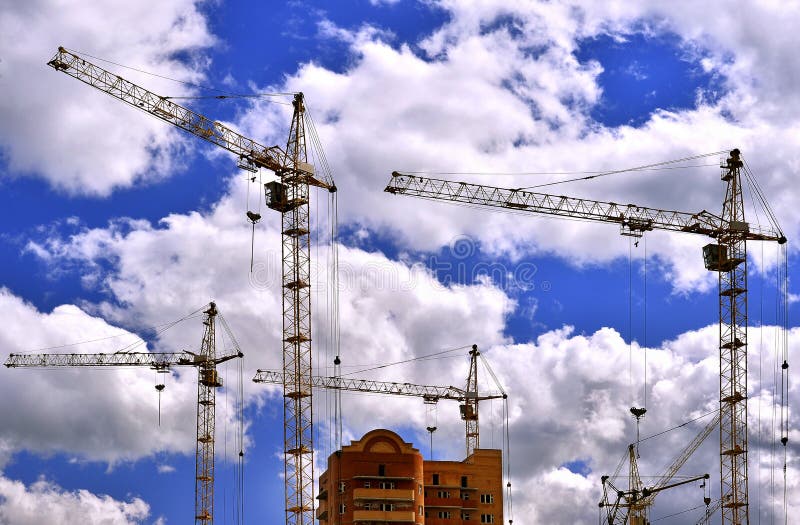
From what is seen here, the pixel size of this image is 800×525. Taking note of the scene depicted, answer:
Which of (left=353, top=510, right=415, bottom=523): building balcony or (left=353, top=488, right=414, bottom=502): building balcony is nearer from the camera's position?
(left=353, top=510, right=415, bottom=523): building balcony

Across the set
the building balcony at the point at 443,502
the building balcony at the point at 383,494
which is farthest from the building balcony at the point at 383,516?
the building balcony at the point at 443,502

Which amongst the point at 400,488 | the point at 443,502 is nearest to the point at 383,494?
the point at 400,488

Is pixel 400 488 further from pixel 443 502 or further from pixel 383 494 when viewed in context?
pixel 443 502

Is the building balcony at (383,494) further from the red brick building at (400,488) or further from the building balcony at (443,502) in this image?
the building balcony at (443,502)

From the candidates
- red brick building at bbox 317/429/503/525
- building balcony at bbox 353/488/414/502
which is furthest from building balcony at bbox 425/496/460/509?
building balcony at bbox 353/488/414/502

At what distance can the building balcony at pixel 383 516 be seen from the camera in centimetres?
17688

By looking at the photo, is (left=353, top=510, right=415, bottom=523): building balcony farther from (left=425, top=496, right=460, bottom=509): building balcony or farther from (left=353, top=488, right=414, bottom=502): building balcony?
(left=425, top=496, right=460, bottom=509): building balcony

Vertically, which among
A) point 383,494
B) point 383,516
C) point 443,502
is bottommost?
point 383,516

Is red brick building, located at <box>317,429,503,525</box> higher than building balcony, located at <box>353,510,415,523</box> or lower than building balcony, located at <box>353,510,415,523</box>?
higher

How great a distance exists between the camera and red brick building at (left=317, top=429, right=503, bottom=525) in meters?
178

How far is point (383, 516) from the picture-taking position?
178 m

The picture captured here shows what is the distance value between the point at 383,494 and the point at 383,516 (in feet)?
9.44

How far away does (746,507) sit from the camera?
168 m

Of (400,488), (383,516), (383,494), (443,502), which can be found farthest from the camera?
(443,502)
